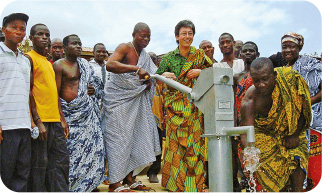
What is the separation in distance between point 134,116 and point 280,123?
1.82 m

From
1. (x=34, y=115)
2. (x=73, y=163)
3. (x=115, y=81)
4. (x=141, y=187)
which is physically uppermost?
(x=115, y=81)

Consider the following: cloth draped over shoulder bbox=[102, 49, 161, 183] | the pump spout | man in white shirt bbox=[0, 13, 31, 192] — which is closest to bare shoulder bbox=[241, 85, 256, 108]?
cloth draped over shoulder bbox=[102, 49, 161, 183]

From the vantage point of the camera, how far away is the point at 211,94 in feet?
7.78

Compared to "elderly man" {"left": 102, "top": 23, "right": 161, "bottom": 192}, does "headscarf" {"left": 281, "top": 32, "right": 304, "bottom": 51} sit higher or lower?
higher

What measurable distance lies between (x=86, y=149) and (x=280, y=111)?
2319 millimetres

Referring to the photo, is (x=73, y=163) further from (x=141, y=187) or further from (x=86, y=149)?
(x=141, y=187)

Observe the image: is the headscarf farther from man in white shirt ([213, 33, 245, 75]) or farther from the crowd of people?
man in white shirt ([213, 33, 245, 75])

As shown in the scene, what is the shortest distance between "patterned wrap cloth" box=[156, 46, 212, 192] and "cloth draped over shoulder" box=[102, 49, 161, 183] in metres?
0.30

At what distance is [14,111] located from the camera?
3.51m

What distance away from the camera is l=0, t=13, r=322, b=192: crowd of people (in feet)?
11.9

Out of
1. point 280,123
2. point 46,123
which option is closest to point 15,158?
point 46,123

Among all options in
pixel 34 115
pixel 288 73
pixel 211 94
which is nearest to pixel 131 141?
pixel 34 115

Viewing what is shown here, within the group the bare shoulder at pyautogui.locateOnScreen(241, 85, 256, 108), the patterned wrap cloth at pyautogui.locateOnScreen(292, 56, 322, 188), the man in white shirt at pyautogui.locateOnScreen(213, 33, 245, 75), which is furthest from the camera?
the man in white shirt at pyautogui.locateOnScreen(213, 33, 245, 75)

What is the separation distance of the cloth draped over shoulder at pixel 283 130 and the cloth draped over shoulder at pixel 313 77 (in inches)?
20.5
